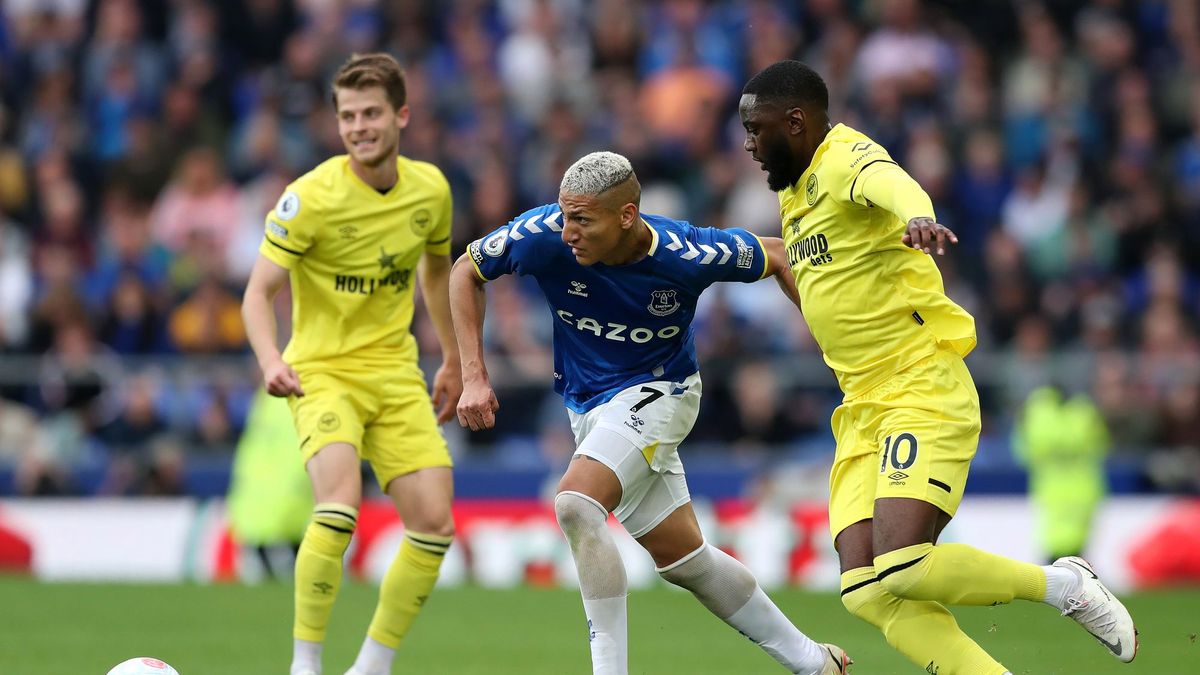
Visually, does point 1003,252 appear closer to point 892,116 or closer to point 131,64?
point 892,116

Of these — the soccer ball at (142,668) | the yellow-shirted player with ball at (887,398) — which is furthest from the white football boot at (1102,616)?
the soccer ball at (142,668)

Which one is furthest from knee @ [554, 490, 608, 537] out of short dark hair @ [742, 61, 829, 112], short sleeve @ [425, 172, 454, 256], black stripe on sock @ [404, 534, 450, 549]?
short sleeve @ [425, 172, 454, 256]

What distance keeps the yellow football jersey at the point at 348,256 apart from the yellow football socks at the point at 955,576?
123 inches

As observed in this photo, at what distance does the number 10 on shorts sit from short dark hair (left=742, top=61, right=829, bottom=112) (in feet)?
4.58

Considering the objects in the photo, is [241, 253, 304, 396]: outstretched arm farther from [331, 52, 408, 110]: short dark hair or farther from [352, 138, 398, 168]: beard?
[331, 52, 408, 110]: short dark hair

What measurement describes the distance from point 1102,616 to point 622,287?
7.79 ft

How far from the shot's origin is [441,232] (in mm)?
8797

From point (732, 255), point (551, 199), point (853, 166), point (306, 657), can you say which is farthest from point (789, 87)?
point (551, 199)

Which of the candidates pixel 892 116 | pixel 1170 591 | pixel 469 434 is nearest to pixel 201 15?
A: pixel 469 434

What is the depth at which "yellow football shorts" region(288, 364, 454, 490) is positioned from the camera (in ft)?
27.0

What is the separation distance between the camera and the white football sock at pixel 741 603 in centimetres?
729

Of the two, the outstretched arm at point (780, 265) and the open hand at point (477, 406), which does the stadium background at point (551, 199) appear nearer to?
the open hand at point (477, 406)

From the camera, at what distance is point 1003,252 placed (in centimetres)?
1650

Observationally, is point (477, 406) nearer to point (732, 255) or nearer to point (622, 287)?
point (622, 287)
